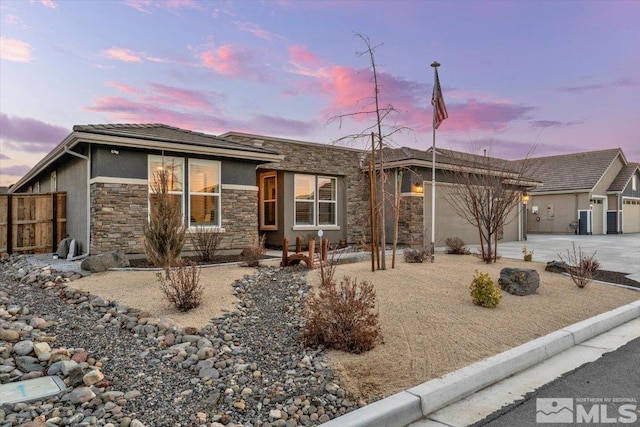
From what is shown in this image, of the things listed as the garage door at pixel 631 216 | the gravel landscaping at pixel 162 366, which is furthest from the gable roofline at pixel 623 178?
the gravel landscaping at pixel 162 366

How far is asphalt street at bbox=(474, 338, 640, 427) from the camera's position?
3186 mm

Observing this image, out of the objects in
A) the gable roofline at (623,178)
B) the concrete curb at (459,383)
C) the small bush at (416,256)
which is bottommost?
the concrete curb at (459,383)

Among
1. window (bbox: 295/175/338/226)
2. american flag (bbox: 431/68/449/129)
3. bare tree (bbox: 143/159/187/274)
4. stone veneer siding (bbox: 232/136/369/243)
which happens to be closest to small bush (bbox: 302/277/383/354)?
bare tree (bbox: 143/159/187/274)

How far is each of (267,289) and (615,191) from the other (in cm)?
3140

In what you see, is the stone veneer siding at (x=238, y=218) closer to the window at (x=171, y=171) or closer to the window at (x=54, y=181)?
the window at (x=171, y=171)

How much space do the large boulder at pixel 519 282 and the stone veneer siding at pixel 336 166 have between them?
7001mm

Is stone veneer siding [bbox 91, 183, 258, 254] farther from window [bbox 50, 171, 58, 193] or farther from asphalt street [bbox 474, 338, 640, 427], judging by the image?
asphalt street [bbox 474, 338, 640, 427]

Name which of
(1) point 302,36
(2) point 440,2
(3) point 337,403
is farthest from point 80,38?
(3) point 337,403

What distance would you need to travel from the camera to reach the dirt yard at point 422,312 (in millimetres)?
4109

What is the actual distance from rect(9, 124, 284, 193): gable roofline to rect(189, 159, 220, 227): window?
46cm

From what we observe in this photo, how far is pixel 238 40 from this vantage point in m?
11.5

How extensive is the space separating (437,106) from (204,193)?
7.47 metres

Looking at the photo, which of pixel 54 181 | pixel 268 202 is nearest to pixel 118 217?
pixel 268 202

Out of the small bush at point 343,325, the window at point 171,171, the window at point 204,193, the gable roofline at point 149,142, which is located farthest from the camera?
the window at point 204,193
